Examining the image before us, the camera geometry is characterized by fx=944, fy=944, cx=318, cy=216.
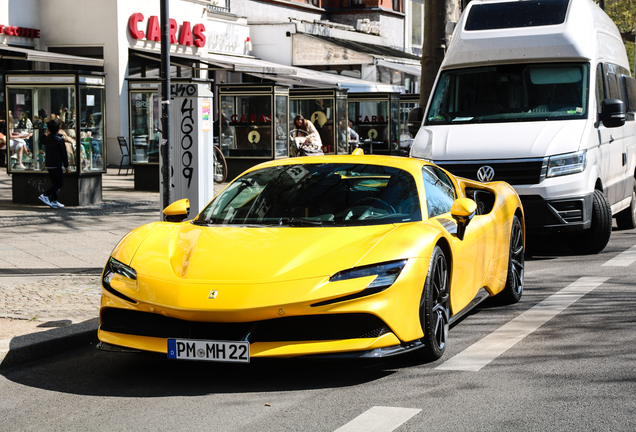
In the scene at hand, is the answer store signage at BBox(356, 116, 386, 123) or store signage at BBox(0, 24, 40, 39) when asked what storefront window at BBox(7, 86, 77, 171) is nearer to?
store signage at BBox(0, 24, 40, 39)

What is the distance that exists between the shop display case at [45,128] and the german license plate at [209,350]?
37.7ft

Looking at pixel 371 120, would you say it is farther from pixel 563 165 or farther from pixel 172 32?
pixel 563 165

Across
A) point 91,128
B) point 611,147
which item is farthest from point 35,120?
point 611,147

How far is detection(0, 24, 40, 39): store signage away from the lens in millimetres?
25297

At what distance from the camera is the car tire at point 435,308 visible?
5633mm

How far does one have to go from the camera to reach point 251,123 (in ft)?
73.4

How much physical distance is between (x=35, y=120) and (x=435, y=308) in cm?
1215

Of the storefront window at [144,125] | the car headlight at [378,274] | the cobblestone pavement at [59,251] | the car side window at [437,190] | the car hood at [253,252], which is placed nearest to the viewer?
the car headlight at [378,274]

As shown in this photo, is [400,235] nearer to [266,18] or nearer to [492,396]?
[492,396]

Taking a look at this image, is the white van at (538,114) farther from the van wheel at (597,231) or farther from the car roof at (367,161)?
the car roof at (367,161)

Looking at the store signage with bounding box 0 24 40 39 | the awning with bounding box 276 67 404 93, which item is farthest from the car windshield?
the awning with bounding box 276 67 404 93

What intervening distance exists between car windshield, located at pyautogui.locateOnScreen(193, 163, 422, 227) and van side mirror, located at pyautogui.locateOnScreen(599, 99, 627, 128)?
5.25 m

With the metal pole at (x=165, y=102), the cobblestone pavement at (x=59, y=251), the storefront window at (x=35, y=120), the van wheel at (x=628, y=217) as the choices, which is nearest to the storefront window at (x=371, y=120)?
the cobblestone pavement at (x=59, y=251)

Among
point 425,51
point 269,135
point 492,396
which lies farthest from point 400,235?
point 269,135
